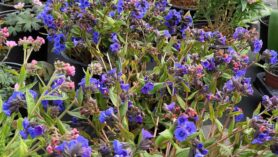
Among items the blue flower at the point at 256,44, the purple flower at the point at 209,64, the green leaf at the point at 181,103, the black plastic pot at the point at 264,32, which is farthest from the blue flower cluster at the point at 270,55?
the black plastic pot at the point at 264,32

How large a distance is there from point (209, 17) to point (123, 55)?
1177 millimetres

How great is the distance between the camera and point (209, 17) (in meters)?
2.98

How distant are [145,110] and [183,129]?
23.3 inches

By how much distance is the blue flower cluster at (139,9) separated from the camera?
7.00 feet

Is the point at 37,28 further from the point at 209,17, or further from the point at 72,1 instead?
the point at 209,17

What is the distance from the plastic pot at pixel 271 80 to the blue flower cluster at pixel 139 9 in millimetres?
743

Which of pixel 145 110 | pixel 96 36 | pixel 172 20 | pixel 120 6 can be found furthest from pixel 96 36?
pixel 145 110

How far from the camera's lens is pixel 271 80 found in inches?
99.0

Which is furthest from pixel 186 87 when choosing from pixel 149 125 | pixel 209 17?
pixel 209 17

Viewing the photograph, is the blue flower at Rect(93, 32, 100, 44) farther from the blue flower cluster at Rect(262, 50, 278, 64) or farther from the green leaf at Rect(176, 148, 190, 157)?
the green leaf at Rect(176, 148, 190, 157)

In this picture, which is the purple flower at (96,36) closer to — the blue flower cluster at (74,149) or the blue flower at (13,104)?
the blue flower at (13,104)

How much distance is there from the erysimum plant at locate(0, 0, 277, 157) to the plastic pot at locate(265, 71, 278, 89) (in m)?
0.44

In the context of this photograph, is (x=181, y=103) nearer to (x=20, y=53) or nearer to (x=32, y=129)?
(x=32, y=129)

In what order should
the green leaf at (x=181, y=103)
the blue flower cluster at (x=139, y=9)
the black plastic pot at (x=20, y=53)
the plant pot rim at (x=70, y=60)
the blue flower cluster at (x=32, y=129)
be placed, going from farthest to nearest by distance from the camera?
the black plastic pot at (x=20, y=53) → the plant pot rim at (x=70, y=60) → the blue flower cluster at (x=139, y=9) → the green leaf at (x=181, y=103) → the blue flower cluster at (x=32, y=129)
